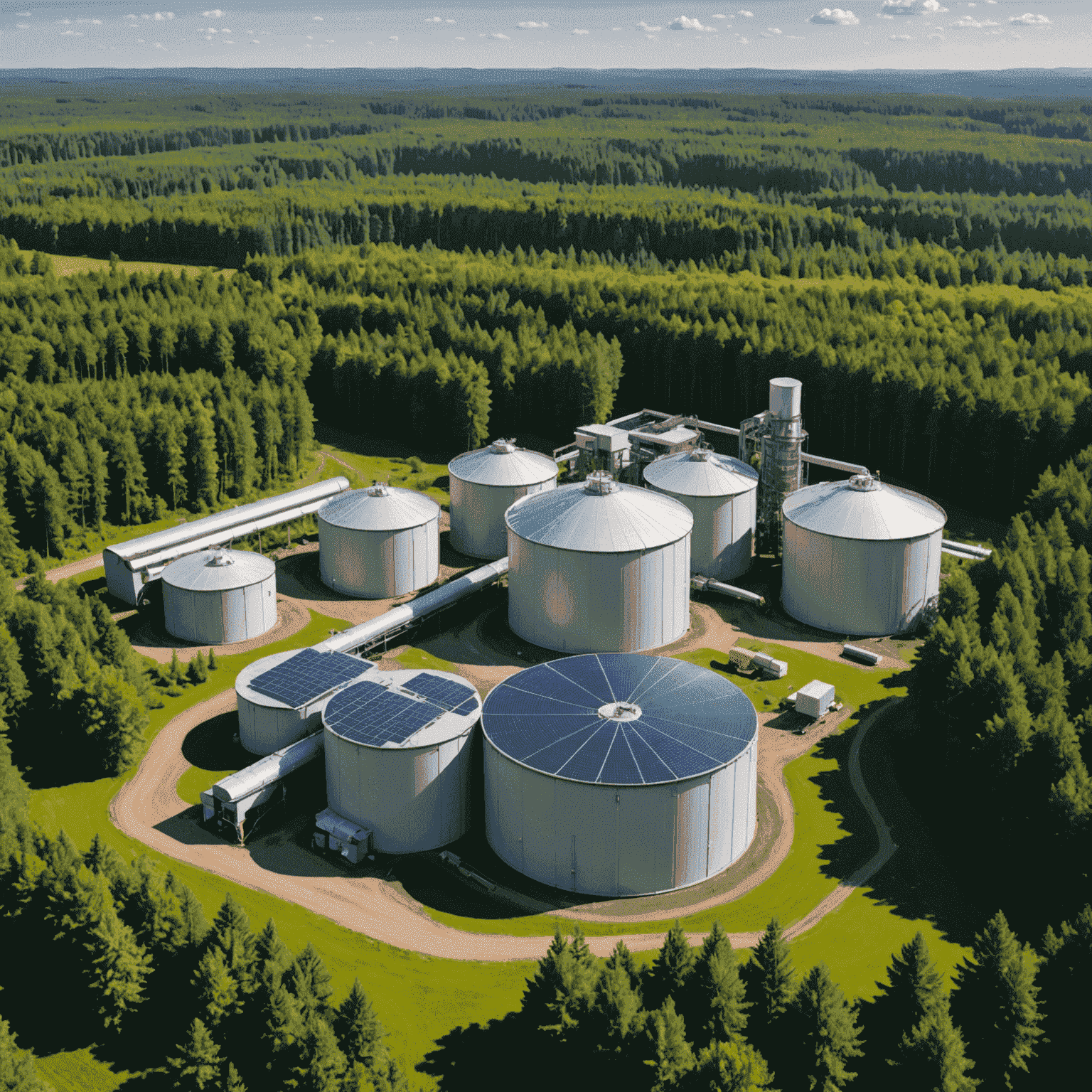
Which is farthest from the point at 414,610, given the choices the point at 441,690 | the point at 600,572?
the point at 441,690

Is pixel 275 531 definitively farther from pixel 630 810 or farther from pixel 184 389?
pixel 630 810

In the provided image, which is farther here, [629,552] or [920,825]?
[629,552]

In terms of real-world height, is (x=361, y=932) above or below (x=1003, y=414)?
below

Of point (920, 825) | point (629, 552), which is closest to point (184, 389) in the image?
point (629, 552)

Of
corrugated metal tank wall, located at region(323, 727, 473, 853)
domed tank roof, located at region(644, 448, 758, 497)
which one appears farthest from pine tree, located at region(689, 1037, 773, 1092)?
domed tank roof, located at region(644, 448, 758, 497)

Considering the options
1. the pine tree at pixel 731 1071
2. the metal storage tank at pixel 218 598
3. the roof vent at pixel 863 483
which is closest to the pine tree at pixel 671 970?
the pine tree at pixel 731 1071

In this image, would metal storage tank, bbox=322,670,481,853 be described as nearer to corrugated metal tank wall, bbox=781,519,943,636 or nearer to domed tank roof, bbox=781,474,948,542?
corrugated metal tank wall, bbox=781,519,943,636
